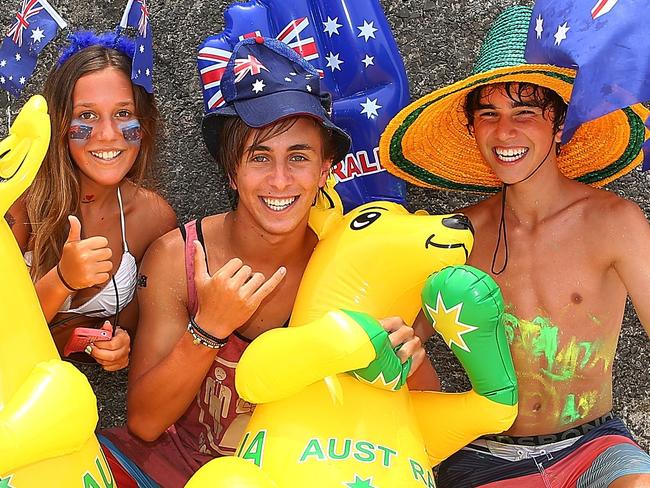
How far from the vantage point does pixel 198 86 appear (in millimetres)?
2523

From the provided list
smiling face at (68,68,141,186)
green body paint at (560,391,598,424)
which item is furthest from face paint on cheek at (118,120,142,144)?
green body paint at (560,391,598,424)

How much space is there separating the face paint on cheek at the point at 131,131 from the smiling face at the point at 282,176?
1.08 ft

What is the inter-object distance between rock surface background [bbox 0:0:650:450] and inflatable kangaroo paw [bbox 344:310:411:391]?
982 mm

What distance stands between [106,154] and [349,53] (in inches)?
26.4

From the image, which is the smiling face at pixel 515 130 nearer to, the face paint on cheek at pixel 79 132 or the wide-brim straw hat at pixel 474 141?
the wide-brim straw hat at pixel 474 141

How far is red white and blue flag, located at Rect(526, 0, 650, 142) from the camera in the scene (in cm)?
152

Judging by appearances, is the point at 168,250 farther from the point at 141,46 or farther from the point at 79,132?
the point at 141,46

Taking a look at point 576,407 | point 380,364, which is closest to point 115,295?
point 380,364

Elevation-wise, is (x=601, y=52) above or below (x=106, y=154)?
above

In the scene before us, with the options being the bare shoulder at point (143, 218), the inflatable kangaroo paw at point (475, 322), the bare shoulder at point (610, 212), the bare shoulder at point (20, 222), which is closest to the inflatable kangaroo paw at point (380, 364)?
the inflatable kangaroo paw at point (475, 322)

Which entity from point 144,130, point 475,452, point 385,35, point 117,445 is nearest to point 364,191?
point 385,35

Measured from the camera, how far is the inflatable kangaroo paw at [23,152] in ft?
4.81

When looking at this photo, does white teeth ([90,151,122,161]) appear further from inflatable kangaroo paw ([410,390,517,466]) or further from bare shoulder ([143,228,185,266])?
inflatable kangaroo paw ([410,390,517,466])

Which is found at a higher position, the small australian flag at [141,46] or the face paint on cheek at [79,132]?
the small australian flag at [141,46]
